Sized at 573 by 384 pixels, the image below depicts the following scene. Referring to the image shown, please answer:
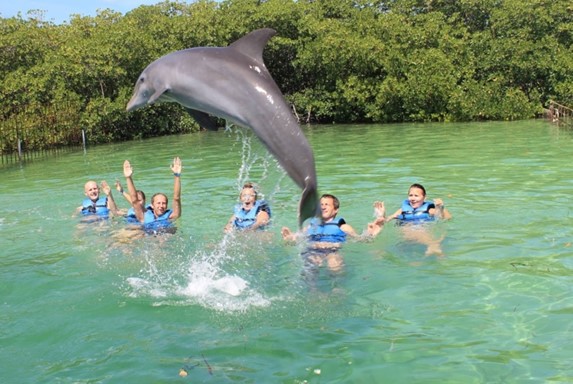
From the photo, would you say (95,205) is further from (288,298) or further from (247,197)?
(288,298)

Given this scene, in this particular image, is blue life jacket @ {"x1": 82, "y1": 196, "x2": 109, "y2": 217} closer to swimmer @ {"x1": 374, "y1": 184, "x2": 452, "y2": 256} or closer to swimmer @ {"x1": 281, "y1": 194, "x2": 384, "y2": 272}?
swimmer @ {"x1": 281, "y1": 194, "x2": 384, "y2": 272}

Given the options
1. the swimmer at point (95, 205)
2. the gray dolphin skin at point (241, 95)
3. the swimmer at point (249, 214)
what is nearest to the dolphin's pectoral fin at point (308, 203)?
the gray dolphin skin at point (241, 95)

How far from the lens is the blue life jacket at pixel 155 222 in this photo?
9.18 metres

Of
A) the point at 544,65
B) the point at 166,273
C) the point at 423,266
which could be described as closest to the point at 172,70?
the point at 166,273

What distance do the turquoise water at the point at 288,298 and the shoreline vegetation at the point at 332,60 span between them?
802 inches

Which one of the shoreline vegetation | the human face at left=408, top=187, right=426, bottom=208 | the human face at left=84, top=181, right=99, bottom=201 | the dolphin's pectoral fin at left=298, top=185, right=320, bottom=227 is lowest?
the human face at left=408, top=187, right=426, bottom=208

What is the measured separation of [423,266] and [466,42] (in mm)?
32151

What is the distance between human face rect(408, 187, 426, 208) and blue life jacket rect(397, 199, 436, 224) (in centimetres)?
6

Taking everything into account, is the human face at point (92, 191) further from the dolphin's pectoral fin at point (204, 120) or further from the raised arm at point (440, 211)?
the dolphin's pectoral fin at point (204, 120)

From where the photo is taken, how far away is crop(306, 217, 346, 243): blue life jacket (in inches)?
316

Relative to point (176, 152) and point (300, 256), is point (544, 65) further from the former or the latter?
point (300, 256)

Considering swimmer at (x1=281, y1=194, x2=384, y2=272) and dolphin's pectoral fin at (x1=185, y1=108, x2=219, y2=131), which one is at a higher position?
dolphin's pectoral fin at (x1=185, y1=108, x2=219, y2=131)

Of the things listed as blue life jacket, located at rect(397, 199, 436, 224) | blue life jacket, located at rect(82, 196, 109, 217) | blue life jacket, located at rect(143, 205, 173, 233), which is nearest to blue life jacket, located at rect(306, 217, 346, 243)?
blue life jacket, located at rect(397, 199, 436, 224)

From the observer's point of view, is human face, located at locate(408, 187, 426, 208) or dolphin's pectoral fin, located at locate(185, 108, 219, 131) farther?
human face, located at locate(408, 187, 426, 208)
